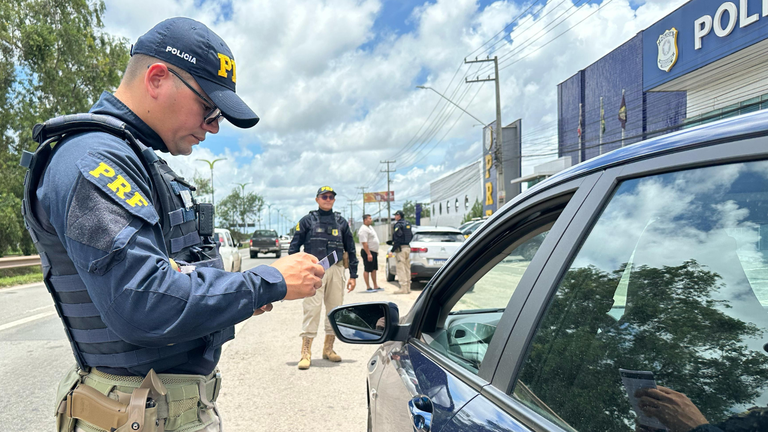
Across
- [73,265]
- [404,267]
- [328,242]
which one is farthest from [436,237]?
[73,265]

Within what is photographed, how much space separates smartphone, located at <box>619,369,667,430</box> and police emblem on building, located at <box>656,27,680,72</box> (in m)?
18.9

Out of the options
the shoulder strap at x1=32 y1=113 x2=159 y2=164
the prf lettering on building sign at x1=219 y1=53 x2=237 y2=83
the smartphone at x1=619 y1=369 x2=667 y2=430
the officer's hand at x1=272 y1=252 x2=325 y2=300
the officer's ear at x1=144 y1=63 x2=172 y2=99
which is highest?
the prf lettering on building sign at x1=219 y1=53 x2=237 y2=83

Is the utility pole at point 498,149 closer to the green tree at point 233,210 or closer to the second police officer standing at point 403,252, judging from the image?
the second police officer standing at point 403,252

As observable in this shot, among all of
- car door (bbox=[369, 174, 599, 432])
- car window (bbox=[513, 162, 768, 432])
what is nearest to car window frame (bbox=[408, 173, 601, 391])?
car door (bbox=[369, 174, 599, 432])

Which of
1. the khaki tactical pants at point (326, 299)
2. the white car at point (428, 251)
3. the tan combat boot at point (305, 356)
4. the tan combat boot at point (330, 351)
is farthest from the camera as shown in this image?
the white car at point (428, 251)

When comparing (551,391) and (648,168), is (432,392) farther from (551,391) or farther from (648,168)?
(648,168)

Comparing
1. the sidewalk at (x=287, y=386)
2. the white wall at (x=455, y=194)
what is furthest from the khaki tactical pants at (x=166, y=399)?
the white wall at (x=455, y=194)

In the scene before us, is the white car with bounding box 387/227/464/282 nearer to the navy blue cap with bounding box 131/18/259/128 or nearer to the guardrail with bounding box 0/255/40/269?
the navy blue cap with bounding box 131/18/259/128

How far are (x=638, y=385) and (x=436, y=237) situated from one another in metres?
11.8

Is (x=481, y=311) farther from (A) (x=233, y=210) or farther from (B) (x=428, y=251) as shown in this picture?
(A) (x=233, y=210)

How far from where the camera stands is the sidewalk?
157 inches

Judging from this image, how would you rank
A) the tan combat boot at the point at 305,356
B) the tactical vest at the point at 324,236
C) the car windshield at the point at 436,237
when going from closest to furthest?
the tan combat boot at the point at 305,356 < the tactical vest at the point at 324,236 < the car windshield at the point at 436,237

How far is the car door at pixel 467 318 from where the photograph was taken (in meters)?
1.31

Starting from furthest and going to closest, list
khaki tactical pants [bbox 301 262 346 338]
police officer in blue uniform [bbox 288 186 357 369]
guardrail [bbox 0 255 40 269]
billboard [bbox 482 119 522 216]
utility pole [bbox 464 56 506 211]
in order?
billboard [bbox 482 119 522 216] < utility pole [bbox 464 56 506 211] < guardrail [bbox 0 255 40 269] < police officer in blue uniform [bbox 288 186 357 369] < khaki tactical pants [bbox 301 262 346 338]
